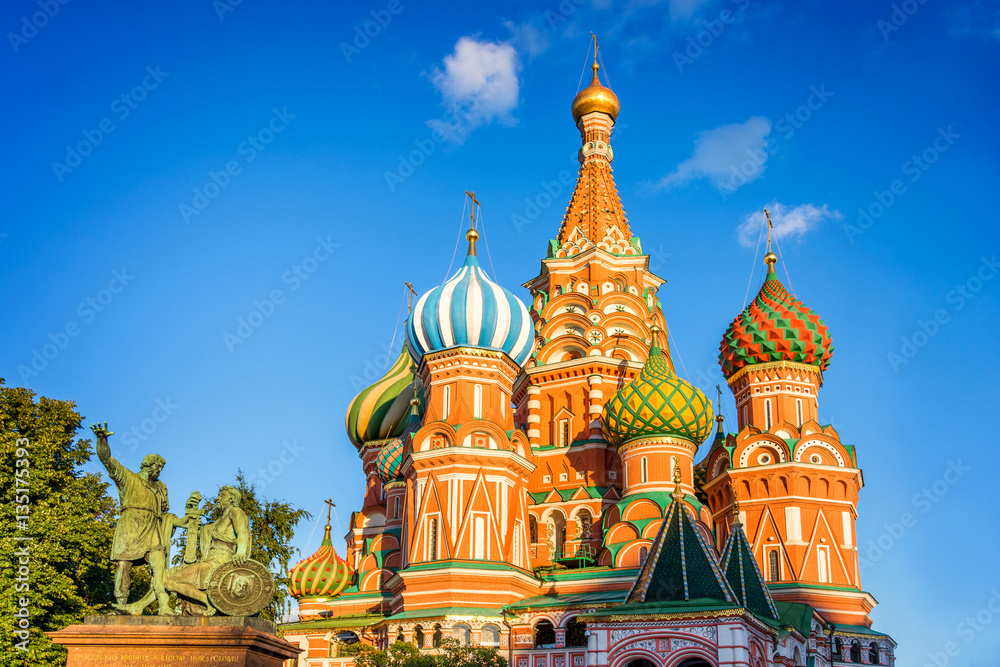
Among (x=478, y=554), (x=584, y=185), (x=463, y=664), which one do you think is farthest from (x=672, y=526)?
(x=584, y=185)

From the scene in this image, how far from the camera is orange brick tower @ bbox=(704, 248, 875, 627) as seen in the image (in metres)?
29.3

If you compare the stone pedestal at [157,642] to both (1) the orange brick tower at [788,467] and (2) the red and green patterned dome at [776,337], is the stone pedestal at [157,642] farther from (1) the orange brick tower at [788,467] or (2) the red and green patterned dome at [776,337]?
(2) the red and green patterned dome at [776,337]

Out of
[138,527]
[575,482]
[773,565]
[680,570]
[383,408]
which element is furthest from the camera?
[383,408]

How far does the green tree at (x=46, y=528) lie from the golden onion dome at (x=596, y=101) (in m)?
22.8

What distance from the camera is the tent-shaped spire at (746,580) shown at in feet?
69.4

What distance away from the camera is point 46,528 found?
2125cm

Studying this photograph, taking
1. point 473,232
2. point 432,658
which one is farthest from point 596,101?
point 432,658

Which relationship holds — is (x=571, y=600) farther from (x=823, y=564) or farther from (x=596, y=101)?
(x=596, y=101)

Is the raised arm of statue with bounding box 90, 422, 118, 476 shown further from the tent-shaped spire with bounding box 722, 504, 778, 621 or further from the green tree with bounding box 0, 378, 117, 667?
the tent-shaped spire with bounding box 722, 504, 778, 621

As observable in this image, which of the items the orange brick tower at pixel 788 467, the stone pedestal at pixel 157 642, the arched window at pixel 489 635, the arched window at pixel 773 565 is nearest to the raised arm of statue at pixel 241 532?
the stone pedestal at pixel 157 642

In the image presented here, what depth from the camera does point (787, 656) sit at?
20.8 m

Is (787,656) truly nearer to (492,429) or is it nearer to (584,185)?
(492,429)

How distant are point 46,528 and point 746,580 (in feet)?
46.0

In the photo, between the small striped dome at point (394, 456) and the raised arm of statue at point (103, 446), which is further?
the small striped dome at point (394, 456)
